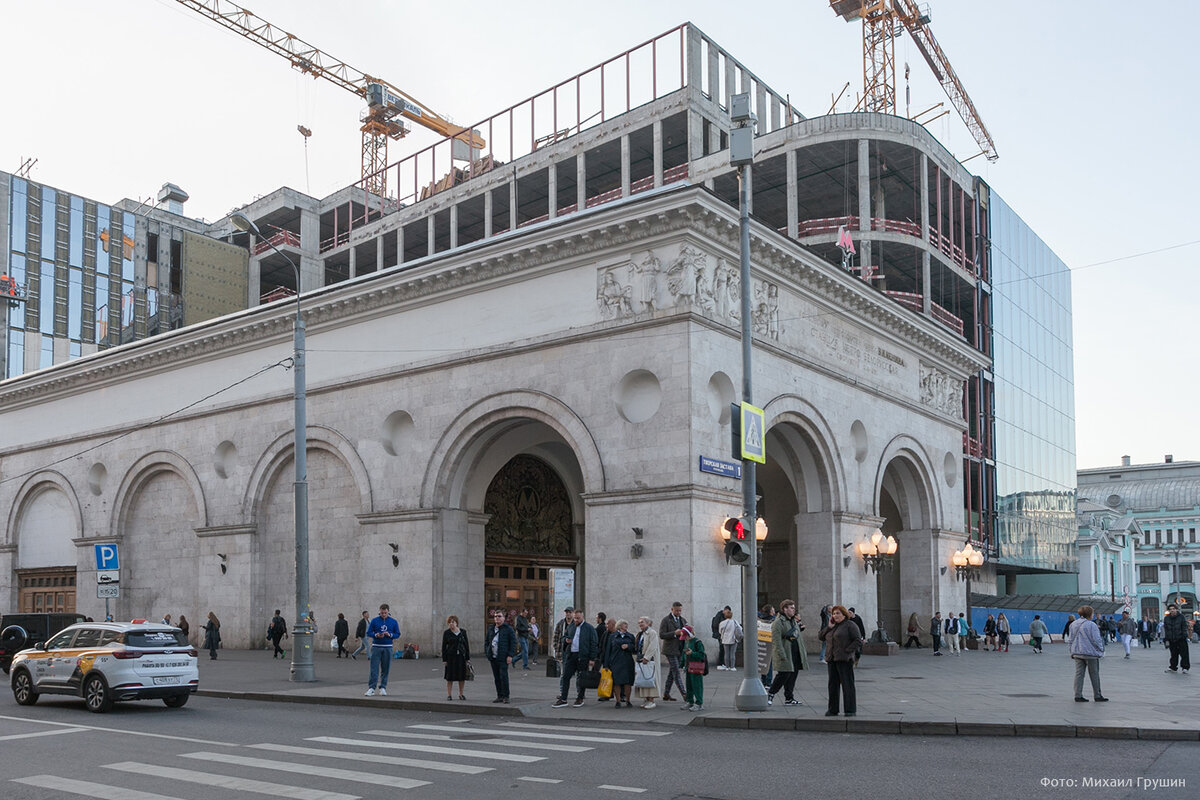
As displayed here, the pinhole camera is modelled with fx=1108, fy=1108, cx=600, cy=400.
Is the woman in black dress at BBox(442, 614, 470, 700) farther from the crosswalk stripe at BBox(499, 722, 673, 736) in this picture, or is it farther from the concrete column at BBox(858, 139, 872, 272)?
the concrete column at BBox(858, 139, 872, 272)

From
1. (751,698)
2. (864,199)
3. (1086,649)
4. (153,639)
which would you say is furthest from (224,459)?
(1086,649)

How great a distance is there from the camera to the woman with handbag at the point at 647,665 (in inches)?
712

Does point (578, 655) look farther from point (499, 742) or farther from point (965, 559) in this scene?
point (965, 559)

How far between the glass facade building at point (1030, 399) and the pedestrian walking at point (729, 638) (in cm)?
3729

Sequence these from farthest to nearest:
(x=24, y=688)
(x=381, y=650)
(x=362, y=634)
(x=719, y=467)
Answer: (x=362, y=634) → (x=719, y=467) → (x=381, y=650) → (x=24, y=688)

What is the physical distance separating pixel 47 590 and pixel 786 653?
35715 millimetres

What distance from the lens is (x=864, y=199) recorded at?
47.1 meters

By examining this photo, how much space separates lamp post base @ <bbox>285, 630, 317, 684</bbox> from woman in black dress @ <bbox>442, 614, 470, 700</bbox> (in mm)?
5287

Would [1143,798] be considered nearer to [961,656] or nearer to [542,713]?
[542,713]

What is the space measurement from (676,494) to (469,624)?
809 centimetres

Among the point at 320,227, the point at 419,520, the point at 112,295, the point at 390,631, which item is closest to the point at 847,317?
the point at 419,520

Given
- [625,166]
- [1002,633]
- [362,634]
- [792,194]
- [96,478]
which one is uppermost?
[625,166]

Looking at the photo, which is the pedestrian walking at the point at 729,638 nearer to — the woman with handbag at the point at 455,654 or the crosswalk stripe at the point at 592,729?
the woman with handbag at the point at 455,654

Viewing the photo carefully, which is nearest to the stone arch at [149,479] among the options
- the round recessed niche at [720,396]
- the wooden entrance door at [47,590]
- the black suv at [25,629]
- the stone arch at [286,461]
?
the stone arch at [286,461]
